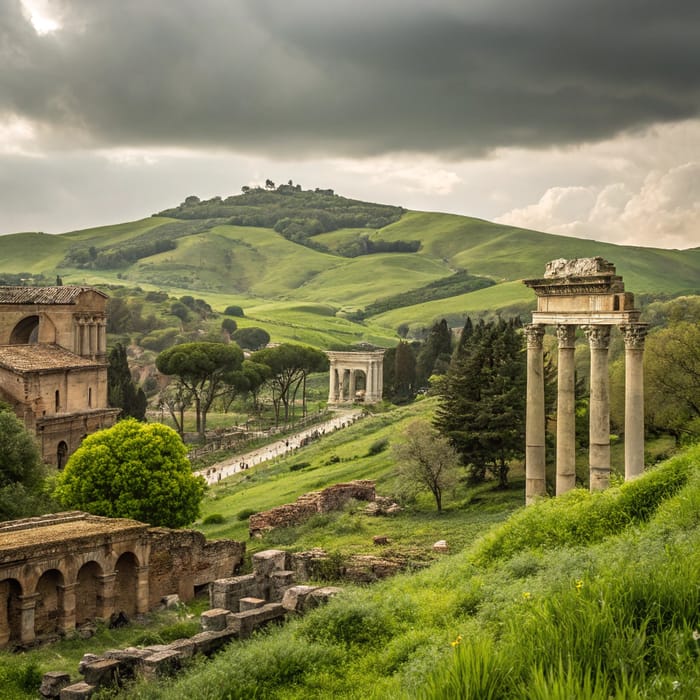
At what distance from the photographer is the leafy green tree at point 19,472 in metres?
35.2

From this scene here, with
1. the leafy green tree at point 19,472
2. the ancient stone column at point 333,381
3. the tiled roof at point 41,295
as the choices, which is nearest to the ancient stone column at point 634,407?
the leafy green tree at point 19,472

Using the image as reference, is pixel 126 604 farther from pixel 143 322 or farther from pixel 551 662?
pixel 143 322

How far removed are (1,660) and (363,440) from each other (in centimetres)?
4311

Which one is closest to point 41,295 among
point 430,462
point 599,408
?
point 430,462

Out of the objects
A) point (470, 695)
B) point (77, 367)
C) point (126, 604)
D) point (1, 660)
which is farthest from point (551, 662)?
point (77, 367)

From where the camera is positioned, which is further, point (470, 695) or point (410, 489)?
point (410, 489)

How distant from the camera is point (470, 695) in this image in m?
8.51

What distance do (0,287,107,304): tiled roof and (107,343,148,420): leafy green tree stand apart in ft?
50.8

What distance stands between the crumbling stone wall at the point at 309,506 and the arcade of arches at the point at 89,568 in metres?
3.24

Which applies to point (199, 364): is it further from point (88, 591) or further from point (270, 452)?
point (88, 591)

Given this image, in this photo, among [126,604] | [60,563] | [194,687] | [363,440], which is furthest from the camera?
[363,440]

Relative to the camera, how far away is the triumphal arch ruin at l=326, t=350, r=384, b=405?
107688mm

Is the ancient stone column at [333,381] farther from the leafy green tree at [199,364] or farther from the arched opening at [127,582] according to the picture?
the arched opening at [127,582]

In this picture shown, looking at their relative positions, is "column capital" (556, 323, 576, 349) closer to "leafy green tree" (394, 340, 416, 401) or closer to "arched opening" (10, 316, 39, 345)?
"arched opening" (10, 316, 39, 345)
